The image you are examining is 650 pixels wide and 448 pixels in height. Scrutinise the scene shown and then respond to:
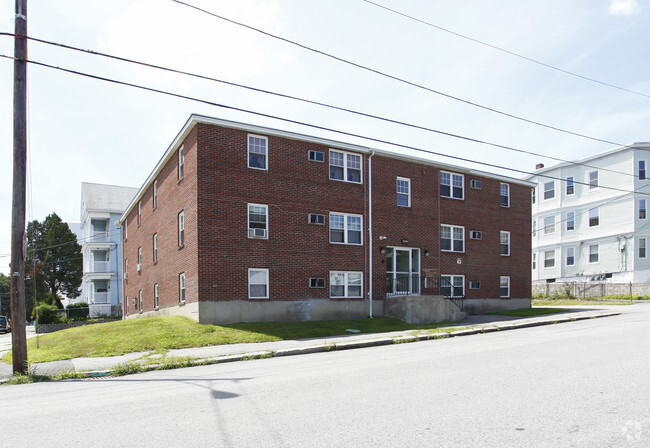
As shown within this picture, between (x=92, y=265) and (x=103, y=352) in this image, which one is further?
(x=92, y=265)

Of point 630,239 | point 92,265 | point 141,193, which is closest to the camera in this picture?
point 141,193

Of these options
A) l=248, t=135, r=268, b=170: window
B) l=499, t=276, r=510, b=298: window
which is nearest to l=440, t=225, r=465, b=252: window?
l=499, t=276, r=510, b=298: window

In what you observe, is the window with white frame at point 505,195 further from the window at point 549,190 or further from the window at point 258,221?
the window at point 549,190

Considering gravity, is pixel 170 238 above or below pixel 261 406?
above

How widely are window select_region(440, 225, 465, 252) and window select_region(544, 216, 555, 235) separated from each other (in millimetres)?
20833

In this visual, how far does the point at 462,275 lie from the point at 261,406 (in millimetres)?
20104

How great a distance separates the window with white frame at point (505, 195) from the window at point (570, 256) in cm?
1680

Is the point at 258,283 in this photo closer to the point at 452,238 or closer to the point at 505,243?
the point at 452,238

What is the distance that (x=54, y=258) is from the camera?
51.8 meters

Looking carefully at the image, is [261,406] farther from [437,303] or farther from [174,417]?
[437,303]

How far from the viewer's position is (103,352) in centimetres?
1292

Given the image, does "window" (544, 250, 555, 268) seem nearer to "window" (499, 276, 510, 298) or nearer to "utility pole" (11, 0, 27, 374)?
"window" (499, 276, 510, 298)

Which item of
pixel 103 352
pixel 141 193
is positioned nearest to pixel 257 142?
pixel 103 352

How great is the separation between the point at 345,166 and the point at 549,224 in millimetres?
27913
